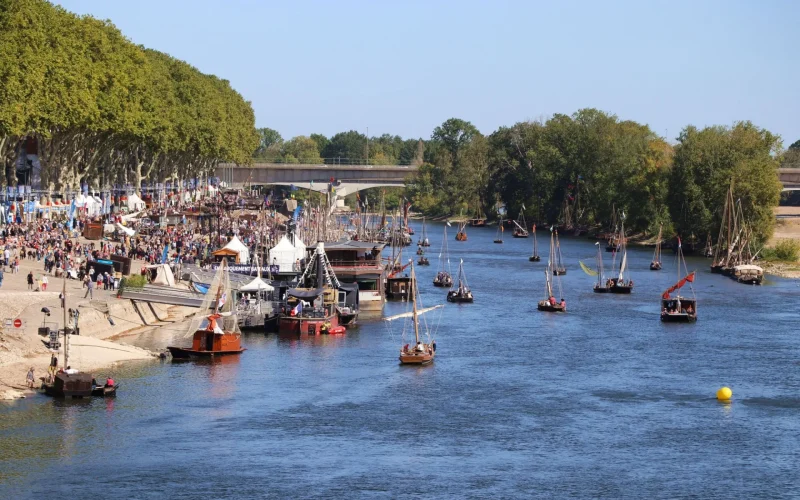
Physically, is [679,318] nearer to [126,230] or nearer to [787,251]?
[126,230]

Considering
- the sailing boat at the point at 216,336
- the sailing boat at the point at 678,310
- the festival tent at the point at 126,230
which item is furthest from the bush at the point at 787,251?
the sailing boat at the point at 216,336

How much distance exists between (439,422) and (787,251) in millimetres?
110357

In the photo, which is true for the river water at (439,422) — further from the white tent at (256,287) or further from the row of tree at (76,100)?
the row of tree at (76,100)

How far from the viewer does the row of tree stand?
4956 inches

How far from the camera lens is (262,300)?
10906 cm

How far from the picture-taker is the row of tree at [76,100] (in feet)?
413

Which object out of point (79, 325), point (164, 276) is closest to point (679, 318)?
point (164, 276)

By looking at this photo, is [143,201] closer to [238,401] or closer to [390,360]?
[390,360]

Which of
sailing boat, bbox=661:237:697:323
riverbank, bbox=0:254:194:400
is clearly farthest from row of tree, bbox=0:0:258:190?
sailing boat, bbox=661:237:697:323

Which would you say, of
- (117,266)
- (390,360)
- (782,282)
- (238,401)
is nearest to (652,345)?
(390,360)

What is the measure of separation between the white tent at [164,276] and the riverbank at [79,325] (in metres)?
2.21

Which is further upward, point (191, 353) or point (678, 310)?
point (678, 310)

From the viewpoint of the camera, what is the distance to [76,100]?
443 feet

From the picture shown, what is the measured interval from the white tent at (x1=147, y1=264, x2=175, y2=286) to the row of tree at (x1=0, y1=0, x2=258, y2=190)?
67.5 ft
